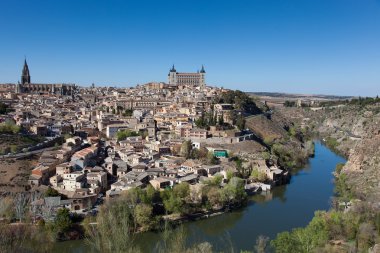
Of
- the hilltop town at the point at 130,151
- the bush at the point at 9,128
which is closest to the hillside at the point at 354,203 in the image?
the hilltop town at the point at 130,151

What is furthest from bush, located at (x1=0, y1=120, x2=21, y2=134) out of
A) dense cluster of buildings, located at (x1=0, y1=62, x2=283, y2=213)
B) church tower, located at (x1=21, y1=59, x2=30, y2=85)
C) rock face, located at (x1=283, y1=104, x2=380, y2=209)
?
church tower, located at (x1=21, y1=59, x2=30, y2=85)

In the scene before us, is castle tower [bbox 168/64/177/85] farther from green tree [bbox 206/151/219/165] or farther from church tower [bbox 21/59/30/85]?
green tree [bbox 206/151/219/165]

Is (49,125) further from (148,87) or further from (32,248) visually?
(148,87)

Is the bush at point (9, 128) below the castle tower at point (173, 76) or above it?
below

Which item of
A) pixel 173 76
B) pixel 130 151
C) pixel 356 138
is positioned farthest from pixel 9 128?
pixel 173 76

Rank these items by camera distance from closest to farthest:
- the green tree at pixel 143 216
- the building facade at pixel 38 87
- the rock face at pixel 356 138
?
the green tree at pixel 143 216
the rock face at pixel 356 138
the building facade at pixel 38 87

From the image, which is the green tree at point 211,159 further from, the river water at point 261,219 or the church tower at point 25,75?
the church tower at point 25,75
